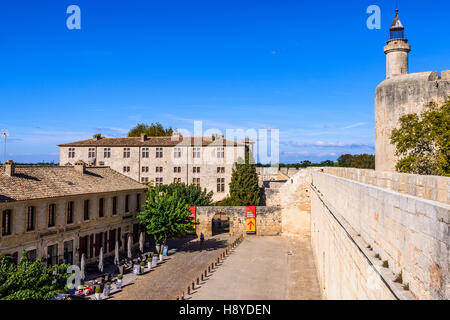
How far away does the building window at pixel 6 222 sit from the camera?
54.0 ft

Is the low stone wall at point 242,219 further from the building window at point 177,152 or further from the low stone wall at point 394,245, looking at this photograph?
the low stone wall at point 394,245

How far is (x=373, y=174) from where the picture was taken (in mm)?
8094

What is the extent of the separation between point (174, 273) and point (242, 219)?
46.4ft

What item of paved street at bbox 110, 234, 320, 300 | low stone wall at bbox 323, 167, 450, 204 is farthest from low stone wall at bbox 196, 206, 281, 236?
low stone wall at bbox 323, 167, 450, 204

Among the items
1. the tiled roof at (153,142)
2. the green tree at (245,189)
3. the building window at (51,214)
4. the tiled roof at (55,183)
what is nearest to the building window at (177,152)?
the tiled roof at (153,142)

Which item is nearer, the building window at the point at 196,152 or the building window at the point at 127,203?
the building window at the point at 127,203

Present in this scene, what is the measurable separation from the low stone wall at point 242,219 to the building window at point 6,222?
1920 cm

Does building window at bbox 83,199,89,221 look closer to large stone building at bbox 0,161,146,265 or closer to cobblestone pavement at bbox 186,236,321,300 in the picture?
large stone building at bbox 0,161,146,265

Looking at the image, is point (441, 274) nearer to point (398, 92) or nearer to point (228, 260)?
point (398, 92)

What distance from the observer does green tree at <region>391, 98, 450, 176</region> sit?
1199 centimetres

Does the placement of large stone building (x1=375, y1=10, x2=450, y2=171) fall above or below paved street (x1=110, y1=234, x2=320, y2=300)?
above

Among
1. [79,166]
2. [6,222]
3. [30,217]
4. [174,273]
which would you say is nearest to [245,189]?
[174,273]
